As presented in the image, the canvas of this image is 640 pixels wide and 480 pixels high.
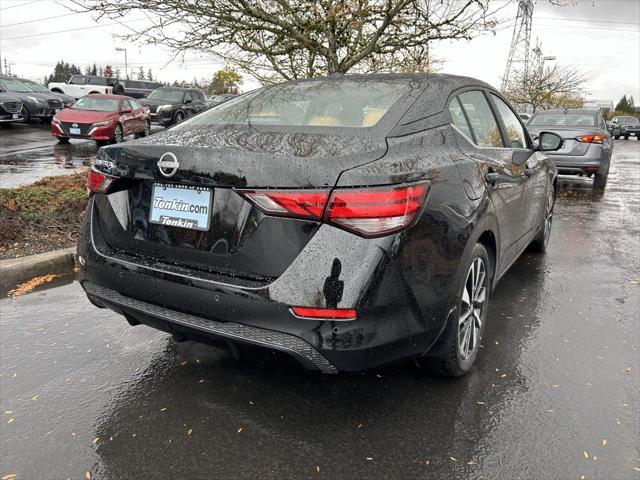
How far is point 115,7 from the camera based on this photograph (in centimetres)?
759

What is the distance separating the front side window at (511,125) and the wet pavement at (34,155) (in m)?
6.62

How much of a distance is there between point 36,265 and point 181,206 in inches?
113

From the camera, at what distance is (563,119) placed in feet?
38.5

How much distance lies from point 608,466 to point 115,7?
7.94 meters

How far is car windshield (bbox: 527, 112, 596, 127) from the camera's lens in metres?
11.4

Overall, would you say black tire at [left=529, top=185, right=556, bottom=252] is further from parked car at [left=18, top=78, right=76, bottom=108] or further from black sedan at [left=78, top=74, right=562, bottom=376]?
parked car at [left=18, top=78, right=76, bottom=108]

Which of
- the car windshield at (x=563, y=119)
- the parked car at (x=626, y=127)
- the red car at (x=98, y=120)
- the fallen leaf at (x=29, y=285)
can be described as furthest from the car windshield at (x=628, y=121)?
the fallen leaf at (x=29, y=285)

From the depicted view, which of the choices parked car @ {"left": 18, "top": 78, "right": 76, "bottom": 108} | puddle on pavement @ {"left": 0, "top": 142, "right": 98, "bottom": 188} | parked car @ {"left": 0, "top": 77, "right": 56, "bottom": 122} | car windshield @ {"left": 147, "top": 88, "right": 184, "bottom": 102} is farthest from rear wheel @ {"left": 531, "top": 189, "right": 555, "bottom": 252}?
parked car @ {"left": 18, "top": 78, "right": 76, "bottom": 108}

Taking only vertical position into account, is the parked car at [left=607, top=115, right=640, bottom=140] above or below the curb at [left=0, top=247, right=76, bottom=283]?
below

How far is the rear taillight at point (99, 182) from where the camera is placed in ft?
8.63

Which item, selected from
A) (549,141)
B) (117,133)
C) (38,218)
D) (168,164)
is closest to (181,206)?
(168,164)

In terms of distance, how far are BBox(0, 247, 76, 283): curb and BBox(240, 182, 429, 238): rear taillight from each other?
3.24 m

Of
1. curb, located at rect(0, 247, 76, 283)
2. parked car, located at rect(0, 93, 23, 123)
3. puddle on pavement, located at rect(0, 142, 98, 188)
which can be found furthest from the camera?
parked car, located at rect(0, 93, 23, 123)

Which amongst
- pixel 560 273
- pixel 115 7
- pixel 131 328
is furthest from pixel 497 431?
pixel 115 7
